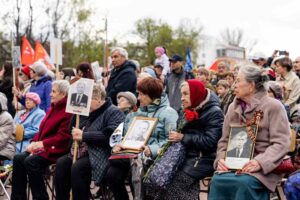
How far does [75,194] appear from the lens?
7.29 metres

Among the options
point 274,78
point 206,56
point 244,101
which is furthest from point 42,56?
point 206,56

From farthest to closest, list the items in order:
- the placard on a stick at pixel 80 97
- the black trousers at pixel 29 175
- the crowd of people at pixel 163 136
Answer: the black trousers at pixel 29 175
the placard on a stick at pixel 80 97
the crowd of people at pixel 163 136

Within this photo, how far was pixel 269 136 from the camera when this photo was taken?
5.83 m

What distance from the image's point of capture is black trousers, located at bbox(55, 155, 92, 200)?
7.27m

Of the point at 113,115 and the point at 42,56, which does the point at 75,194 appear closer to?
the point at 113,115

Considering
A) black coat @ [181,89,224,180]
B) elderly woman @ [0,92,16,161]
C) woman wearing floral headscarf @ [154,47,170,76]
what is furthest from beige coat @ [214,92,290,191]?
woman wearing floral headscarf @ [154,47,170,76]

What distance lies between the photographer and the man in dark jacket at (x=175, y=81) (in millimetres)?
11125

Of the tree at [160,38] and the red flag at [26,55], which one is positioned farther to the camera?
the tree at [160,38]

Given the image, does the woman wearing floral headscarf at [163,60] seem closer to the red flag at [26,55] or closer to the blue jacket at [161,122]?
the red flag at [26,55]

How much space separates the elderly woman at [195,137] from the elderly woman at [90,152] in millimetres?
1008

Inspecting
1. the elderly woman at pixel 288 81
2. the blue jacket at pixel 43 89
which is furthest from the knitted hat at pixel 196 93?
the blue jacket at pixel 43 89

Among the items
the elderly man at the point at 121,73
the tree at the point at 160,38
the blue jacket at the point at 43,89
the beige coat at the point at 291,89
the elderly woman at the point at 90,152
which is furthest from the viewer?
the tree at the point at 160,38

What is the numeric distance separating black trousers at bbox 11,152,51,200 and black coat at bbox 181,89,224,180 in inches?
86.3

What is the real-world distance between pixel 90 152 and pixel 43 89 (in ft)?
10.6
